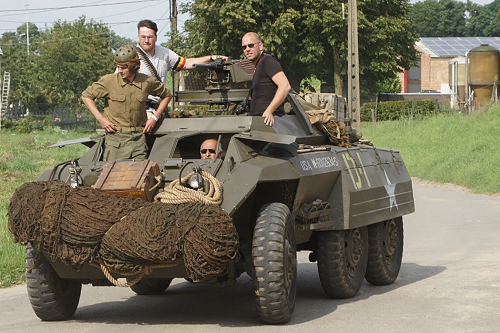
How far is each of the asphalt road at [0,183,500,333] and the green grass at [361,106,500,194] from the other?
11.6 m

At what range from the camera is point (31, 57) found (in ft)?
234

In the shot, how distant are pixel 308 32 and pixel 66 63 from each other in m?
22.4

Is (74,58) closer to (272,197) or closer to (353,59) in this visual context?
(353,59)

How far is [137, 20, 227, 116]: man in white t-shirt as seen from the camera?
10125 mm

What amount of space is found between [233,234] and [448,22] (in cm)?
12502

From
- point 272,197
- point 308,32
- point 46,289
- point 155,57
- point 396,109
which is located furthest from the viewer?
point 308,32

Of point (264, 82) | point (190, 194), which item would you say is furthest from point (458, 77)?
point (190, 194)

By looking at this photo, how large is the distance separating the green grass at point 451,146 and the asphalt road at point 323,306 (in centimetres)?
1163

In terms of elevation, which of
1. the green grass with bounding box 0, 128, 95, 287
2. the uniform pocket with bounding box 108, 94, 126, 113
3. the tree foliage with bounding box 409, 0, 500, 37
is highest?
the tree foliage with bounding box 409, 0, 500, 37

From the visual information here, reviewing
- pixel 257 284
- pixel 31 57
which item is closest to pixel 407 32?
pixel 31 57

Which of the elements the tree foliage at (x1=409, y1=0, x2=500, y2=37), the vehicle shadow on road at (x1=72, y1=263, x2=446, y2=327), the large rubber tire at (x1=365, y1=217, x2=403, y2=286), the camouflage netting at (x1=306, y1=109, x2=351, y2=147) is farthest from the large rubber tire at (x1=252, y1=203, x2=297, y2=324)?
the tree foliage at (x1=409, y1=0, x2=500, y2=37)

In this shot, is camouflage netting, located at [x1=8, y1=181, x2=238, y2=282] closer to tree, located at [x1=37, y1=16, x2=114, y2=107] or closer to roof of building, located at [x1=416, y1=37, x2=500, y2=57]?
tree, located at [x1=37, y1=16, x2=114, y2=107]

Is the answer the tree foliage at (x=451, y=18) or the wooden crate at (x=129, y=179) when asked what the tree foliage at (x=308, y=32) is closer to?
the wooden crate at (x=129, y=179)

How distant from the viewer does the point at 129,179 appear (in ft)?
26.4
